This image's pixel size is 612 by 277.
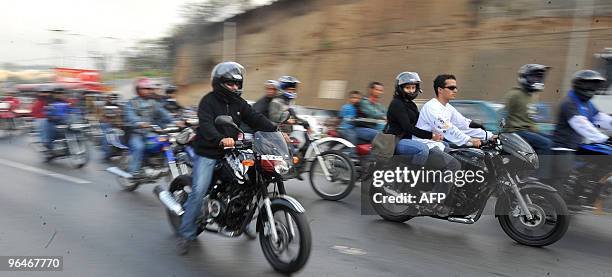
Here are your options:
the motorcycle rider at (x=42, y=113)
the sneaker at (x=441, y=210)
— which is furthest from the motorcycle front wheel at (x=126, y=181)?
the sneaker at (x=441, y=210)

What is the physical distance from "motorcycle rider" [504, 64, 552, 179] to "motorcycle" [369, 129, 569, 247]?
60.5 inches

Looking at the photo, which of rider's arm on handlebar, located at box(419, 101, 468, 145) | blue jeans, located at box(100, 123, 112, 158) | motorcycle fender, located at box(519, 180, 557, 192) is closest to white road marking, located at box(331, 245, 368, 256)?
rider's arm on handlebar, located at box(419, 101, 468, 145)

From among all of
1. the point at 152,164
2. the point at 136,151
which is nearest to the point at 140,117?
the point at 136,151

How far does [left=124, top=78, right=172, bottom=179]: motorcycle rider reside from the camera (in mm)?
7934

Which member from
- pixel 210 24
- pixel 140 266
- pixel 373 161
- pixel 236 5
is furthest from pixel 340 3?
pixel 140 266

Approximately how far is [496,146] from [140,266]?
145 inches

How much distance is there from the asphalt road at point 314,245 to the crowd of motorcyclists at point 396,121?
0.42 metres

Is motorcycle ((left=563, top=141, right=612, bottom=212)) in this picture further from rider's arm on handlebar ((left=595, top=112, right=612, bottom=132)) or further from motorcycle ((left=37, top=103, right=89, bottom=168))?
motorcycle ((left=37, top=103, right=89, bottom=168))

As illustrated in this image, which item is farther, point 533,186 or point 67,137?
point 67,137

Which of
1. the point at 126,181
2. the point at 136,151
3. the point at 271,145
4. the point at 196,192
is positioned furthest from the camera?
the point at 126,181

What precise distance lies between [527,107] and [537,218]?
7.16 ft

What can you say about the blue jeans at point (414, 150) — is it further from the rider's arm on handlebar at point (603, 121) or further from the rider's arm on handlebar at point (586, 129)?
the rider's arm on handlebar at point (603, 121)

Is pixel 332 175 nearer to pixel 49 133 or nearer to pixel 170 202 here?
pixel 170 202

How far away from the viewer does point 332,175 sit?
784 centimetres
